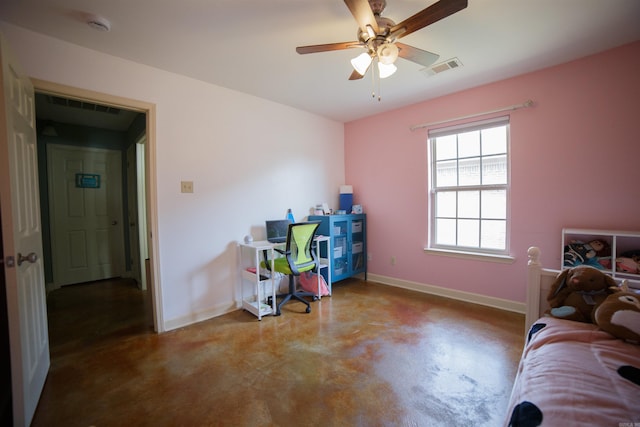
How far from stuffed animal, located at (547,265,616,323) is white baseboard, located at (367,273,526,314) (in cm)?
158

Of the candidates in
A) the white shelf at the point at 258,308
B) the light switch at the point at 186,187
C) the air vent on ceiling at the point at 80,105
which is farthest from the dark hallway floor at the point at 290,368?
the air vent on ceiling at the point at 80,105

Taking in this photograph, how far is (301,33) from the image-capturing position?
2020mm

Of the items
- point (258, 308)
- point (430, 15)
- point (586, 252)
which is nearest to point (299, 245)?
point (258, 308)

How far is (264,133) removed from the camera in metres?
3.31

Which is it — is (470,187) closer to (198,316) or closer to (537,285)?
(537,285)

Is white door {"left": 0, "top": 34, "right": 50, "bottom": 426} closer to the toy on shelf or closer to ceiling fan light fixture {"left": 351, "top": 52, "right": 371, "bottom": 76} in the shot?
ceiling fan light fixture {"left": 351, "top": 52, "right": 371, "bottom": 76}

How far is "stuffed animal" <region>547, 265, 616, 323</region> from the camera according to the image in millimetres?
1420

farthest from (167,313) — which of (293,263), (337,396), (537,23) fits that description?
(537,23)

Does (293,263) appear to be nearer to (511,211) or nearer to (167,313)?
(167,313)

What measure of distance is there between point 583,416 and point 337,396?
1220 mm

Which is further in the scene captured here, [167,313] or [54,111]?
[54,111]

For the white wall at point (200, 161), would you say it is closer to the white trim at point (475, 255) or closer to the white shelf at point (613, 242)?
the white trim at point (475, 255)

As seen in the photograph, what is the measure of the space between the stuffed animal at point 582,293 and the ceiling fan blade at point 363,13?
1.79 metres

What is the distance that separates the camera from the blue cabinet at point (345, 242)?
12.0 ft
